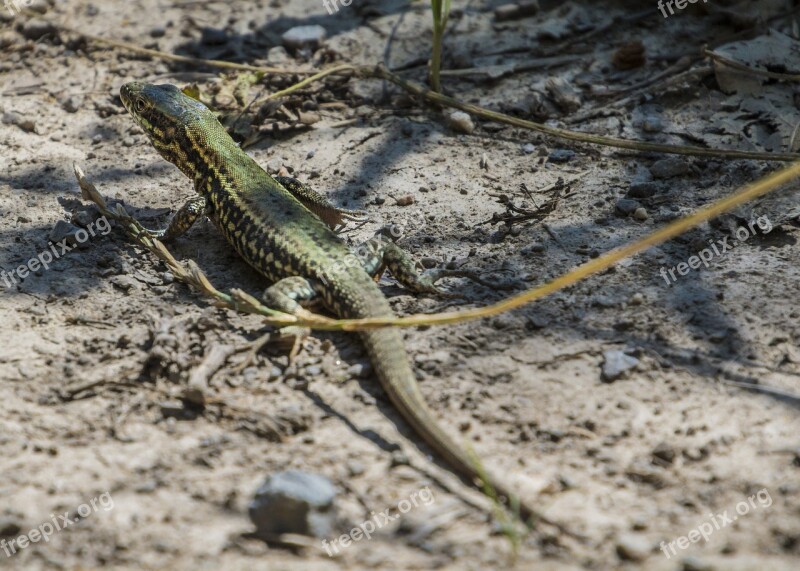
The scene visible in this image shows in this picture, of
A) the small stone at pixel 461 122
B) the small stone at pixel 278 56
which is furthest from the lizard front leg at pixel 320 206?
the small stone at pixel 278 56

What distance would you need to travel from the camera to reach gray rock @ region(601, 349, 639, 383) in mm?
3736

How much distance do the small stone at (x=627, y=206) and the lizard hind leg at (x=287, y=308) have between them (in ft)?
6.66

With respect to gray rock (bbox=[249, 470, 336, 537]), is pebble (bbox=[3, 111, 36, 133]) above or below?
above

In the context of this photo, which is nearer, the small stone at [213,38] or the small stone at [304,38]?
the small stone at [304,38]

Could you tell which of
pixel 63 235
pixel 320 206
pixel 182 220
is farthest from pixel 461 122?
pixel 63 235

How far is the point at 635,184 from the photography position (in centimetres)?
515

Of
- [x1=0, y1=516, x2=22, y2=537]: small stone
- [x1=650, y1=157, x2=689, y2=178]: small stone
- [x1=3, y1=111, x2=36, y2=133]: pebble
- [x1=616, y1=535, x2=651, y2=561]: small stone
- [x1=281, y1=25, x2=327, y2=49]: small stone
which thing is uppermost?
[x1=281, y1=25, x2=327, y2=49]: small stone

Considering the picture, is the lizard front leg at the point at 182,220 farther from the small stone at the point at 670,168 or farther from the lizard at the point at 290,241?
the small stone at the point at 670,168

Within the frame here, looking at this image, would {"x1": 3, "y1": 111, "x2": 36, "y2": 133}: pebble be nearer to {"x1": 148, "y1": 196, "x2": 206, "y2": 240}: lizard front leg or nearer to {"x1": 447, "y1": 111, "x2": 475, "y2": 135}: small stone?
{"x1": 148, "y1": 196, "x2": 206, "y2": 240}: lizard front leg

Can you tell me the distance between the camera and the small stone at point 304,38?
677 centimetres

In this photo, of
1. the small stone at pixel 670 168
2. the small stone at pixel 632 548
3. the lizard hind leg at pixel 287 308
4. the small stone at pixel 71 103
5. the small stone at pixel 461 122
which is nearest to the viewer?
the small stone at pixel 632 548

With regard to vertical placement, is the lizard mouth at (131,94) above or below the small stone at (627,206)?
above

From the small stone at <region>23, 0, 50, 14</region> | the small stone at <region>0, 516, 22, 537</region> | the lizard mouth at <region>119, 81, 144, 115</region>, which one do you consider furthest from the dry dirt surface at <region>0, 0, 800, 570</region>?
the lizard mouth at <region>119, 81, 144, 115</region>

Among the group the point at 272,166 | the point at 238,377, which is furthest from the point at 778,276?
the point at 272,166
